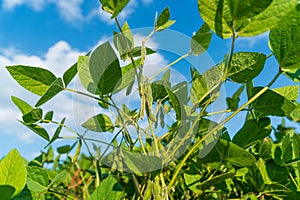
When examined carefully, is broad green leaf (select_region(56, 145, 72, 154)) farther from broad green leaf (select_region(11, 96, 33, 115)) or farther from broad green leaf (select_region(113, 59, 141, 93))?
broad green leaf (select_region(113, 59, 141, 93))

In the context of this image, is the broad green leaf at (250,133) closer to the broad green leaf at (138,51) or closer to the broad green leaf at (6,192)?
the broad green leaf at (138,51)

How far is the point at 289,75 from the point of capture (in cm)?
41

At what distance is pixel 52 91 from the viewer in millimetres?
374

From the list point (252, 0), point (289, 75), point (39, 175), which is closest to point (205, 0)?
point (252, 0)

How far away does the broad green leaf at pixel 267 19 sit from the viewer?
0.28 m

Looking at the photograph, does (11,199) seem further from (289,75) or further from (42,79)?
(289,75)

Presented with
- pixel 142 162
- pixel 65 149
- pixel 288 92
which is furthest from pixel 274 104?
pixel 65 149

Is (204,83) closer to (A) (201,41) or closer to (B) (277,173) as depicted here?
(A) (201,41)

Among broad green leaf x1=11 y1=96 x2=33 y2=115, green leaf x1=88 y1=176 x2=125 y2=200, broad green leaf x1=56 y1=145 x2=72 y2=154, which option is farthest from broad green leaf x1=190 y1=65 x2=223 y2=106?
broad green leaf x1=56 y1=145 x2=72 y2=154

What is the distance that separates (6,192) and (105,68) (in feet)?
0.47

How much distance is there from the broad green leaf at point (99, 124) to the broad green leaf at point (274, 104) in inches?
6.9

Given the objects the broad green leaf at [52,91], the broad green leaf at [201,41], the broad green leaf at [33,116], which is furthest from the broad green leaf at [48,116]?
the broad green leaf at [201,41]

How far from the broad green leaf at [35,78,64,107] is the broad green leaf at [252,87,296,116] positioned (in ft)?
0.69

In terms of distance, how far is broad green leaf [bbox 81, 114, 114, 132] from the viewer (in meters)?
0.44
